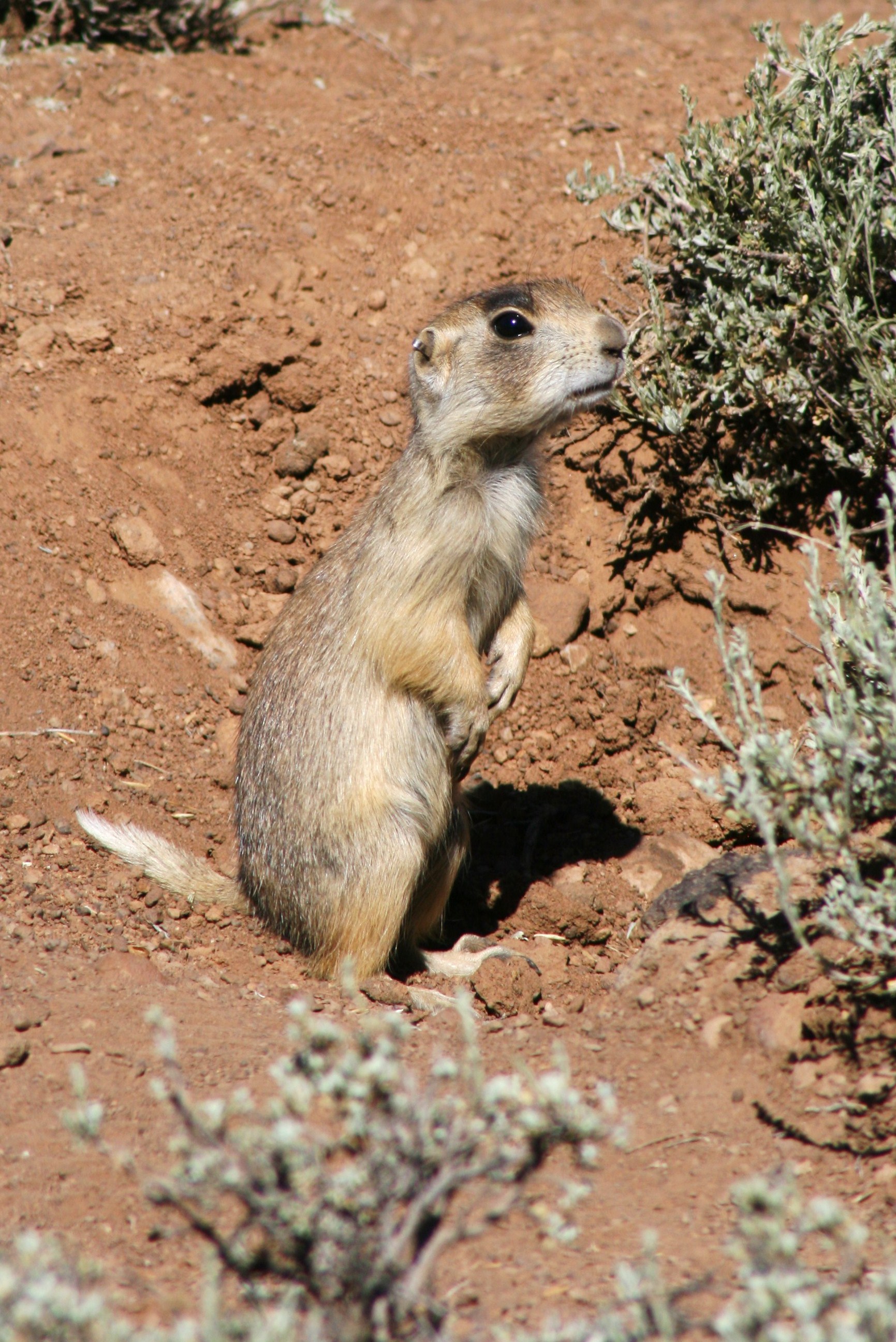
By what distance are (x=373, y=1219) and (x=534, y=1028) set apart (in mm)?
2024

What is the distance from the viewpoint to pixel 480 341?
5.29 m

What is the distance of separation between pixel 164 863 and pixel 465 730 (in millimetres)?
1575

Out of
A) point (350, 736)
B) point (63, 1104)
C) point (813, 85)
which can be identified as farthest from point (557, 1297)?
point (813, 85)

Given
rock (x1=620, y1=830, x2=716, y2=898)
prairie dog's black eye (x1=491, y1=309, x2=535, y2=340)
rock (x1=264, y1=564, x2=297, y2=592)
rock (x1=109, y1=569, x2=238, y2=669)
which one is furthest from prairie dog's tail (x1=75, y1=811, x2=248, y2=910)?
prairie dog's black eye (x1=491, y1=309, x2=535, y2=340)

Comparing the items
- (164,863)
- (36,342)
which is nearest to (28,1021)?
(164,863)

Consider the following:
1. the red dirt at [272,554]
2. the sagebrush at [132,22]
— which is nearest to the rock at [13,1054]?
the red dirt at [272,554]

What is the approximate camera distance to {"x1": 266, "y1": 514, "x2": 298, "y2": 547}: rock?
23.6ft

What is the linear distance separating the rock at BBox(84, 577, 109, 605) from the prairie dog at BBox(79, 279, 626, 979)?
1484 millimetres

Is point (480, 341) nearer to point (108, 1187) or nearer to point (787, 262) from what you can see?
point (787, 262)

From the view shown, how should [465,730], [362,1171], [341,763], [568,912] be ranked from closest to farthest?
[362,1171] → [341,763] → [465,730] → [568,912]

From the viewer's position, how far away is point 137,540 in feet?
22.6

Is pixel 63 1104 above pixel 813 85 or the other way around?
the other way around

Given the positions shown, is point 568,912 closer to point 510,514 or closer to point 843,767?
point 510,514

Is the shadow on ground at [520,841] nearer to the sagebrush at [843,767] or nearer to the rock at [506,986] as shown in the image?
the rock at [506,986]
